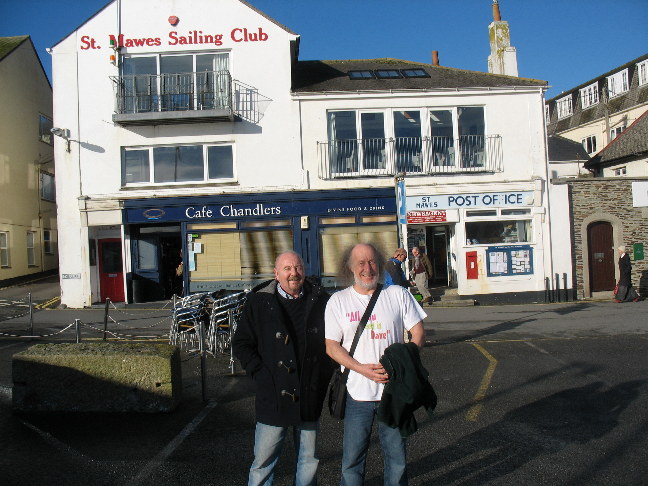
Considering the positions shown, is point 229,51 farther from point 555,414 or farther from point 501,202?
point 555,414

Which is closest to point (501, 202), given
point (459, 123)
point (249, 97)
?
point (459, 123)

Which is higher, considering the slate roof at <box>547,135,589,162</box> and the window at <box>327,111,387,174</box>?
the slate roof at <box>547,135,589,162</box>

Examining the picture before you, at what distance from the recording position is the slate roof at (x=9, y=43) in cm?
2298

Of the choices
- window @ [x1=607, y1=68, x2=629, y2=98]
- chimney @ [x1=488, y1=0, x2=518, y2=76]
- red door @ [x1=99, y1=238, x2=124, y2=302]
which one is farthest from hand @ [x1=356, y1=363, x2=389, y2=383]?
window @ [x1=607, y1=68, x2=629, y2=98]

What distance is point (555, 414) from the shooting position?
5.98 meters

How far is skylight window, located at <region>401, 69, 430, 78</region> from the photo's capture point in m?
19.4

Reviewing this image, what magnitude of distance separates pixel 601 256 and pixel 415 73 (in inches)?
336

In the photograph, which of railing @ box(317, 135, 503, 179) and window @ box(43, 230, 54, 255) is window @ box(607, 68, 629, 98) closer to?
railing @ box(317, 135, 503, 179)

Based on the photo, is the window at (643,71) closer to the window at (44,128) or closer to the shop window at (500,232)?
the shop window at (500,232)

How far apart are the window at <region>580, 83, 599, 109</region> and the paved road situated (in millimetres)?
38872

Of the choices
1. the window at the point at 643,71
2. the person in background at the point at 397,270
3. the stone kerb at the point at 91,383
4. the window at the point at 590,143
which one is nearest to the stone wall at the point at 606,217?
the person in background at the point at 397,270

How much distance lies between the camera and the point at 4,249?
2228cm

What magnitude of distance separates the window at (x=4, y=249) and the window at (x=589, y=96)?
39.7 m

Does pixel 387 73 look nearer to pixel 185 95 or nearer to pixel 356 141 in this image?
Result: pixel 356 141
